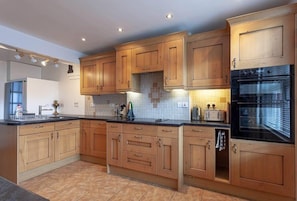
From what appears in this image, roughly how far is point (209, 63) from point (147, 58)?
103cm

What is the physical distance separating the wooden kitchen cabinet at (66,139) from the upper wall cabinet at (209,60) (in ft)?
8.19

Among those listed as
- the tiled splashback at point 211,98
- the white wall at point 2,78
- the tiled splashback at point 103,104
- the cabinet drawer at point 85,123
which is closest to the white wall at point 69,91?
the tiled splashback at point 103,104

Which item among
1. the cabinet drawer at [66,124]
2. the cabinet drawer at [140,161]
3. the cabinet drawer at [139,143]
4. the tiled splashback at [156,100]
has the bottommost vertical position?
the cabinet drawer at [140,161]

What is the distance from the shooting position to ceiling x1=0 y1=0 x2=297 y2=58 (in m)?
2.19

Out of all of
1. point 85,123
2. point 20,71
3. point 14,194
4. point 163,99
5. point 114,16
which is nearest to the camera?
point 14,194

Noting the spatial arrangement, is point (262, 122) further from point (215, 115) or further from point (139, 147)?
point (139, 147)

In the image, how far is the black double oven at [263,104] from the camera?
2.04 metres

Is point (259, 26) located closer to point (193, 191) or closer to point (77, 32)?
point (193, 191)

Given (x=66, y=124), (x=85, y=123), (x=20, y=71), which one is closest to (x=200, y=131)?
(x=85, y=123)

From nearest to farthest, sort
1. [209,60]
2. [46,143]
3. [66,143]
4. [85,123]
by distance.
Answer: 1. [209,60]
2. [46,143]
3. [66,143]
4. [85,123]

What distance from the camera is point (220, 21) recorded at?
2.71m

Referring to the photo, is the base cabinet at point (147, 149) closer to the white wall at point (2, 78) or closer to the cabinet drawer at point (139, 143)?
the cabinet drawer at point (139, 143)

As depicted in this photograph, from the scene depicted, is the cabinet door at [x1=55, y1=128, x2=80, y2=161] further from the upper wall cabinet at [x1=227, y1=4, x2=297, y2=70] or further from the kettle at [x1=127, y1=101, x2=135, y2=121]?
the upper wall cabinet at [x1=227, y1=4, x2=297, y2=70]

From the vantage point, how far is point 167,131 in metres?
2.59
